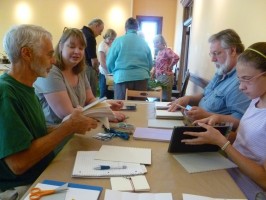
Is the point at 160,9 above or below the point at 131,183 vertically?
above

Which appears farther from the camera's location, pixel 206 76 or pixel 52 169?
pixel 206 76

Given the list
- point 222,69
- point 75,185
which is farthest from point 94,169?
point 222,69

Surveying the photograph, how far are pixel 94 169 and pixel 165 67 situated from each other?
3.52 m

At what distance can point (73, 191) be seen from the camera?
869mm

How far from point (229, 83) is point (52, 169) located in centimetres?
128

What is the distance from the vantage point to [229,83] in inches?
70.5

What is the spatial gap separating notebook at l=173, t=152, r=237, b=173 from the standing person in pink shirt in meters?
2.92

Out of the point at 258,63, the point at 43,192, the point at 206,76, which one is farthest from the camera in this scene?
the point at 206,76

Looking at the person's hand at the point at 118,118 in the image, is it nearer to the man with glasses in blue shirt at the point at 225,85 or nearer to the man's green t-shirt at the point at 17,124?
the man with glasses in blue shirt at the point at 225,85

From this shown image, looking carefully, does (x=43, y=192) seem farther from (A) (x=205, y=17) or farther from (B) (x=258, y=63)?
(A) (x=205, y=17)

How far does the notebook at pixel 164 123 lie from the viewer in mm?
1639

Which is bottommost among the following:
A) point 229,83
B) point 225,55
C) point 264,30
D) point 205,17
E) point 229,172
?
point 229,172

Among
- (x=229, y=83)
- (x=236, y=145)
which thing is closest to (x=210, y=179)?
(x=236, y=145)

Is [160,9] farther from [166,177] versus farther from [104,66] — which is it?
[166,177]
